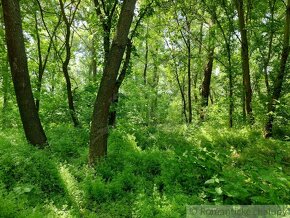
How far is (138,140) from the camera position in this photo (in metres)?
7.96

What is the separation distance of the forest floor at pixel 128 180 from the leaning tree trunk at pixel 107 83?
376 millimetres

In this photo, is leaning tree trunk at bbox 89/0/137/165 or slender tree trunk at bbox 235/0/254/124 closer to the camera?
leaning tree trunk at bbox 89/0/137/165

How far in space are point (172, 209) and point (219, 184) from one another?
3.25 feet

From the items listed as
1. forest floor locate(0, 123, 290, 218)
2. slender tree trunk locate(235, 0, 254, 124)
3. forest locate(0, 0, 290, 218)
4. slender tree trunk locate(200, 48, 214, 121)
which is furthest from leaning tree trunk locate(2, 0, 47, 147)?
slender tree trunk locate(200, 48, 214, 121)

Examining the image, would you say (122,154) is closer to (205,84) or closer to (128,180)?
(128,180)

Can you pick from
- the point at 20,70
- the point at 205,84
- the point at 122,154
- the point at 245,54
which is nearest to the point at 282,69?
the point at 245,54

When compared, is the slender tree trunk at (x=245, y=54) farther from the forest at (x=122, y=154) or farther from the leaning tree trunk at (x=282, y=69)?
the leaning tree trunk at (x=282, y=69)

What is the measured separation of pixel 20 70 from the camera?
6.12 m

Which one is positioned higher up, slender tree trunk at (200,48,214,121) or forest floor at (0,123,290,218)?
slender tree trunk at (200,48,214,121)

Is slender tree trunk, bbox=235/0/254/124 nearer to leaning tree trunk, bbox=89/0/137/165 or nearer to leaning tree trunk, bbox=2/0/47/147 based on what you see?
leaning tree trunk, bbox=89/0/137/165

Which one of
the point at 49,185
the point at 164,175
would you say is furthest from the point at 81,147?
the point at 164,175

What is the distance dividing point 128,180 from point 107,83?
6.71 ft

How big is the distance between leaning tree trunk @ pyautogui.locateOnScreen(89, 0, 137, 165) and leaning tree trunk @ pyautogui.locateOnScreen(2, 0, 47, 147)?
1455mm

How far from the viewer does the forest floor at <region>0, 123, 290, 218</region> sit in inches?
166
